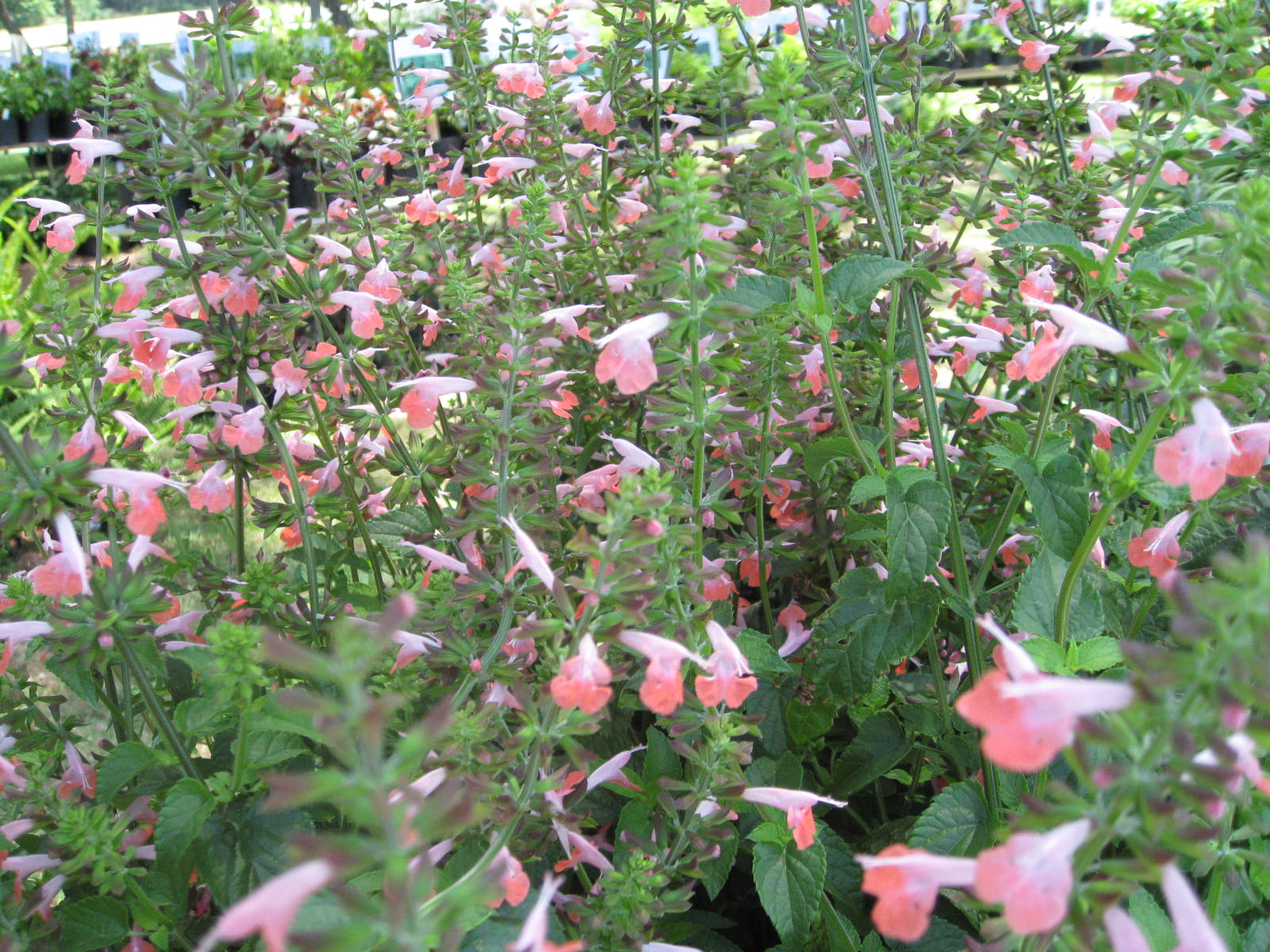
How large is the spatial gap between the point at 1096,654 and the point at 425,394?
105cm

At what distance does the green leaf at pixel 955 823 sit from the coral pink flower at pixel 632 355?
0.73 metres

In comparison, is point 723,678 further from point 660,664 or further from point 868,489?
point 868,489

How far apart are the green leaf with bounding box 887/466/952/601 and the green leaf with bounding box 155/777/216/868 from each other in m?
0.94

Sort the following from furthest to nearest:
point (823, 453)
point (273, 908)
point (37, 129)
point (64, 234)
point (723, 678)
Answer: point (37, 129)
point (64, 234)
point (823, 453)
point (723, 678)
point (273, 908)

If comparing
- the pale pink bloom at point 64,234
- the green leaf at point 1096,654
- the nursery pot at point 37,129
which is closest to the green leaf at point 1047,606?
Result: the green leaf at point 1096,654

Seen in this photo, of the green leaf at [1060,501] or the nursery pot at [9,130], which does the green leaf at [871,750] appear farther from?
the nursery pot at [9,130]

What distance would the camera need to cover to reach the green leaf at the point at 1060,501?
1.31m

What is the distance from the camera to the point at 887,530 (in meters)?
1.39

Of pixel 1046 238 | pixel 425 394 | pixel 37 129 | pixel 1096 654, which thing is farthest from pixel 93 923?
pixel 37 129

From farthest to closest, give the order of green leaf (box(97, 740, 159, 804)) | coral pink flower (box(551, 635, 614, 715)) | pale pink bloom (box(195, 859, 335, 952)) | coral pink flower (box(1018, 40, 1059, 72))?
coral pink flower (box(1018, 40, 1059, 72)) → green leaf (box(97, 740, 159, 804)) → coral pink flower (box(551, 635, 614, 715)) → pale pink bloom (box(195, 859, 335, 952))

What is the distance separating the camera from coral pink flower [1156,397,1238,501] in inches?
37.4

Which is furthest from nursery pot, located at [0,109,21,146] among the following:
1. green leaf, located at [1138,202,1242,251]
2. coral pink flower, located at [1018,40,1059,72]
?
green leaf, located at [1138,202,1242,251]

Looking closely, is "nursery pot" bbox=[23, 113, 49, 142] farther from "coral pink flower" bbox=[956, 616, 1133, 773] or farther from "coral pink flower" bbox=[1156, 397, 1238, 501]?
"coral pink flower" bbox=[956, 616, 1133, 773]

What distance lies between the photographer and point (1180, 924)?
69cm
